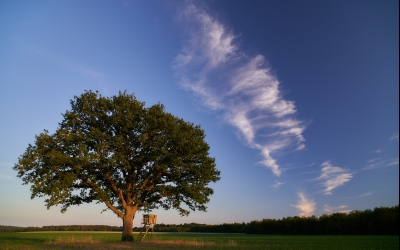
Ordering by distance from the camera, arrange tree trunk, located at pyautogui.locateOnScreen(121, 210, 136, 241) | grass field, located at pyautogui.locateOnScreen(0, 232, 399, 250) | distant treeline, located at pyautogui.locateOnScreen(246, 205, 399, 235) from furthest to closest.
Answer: distant treeline, located at pyautogui.locateOnScreen(246, 205, 399, 235), tree trunk, located at pyautogui.locateOnScreen(121, 210, 136, 241), grass field, located at pyautogui.locateOnScreen(0, 232, 399, 250)

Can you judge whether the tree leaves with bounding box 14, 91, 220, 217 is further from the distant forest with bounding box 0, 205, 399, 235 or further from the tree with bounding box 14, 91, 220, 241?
the distant forest with bounding box 0, 205, 399, 235

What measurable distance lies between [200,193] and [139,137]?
8942 mm

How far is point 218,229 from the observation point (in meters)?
126

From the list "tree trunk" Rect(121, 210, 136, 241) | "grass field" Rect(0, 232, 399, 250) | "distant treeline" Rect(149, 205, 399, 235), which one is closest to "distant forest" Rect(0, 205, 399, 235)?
"distant treeline" Rect(149, 205, 399, 235)

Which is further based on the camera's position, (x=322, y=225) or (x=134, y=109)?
(x=322, y=225)

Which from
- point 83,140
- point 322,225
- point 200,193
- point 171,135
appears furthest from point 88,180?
point 322,225

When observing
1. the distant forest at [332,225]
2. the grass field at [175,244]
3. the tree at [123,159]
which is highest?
the tree at [123,159]

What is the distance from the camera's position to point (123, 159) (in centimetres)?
2900

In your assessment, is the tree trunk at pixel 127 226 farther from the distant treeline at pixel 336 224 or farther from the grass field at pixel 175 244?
the distant treeline at pixel 336 224

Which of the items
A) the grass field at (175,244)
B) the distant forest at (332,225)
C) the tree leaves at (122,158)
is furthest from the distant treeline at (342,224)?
the tree leaves at (122,158)

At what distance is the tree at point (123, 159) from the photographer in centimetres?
2872

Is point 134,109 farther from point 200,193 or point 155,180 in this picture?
point 200,193

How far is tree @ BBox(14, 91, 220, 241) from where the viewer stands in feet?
94.2

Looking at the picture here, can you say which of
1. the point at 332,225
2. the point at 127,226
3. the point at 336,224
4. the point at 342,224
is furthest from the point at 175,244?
the point at 332,225
